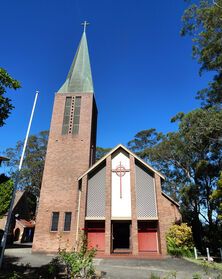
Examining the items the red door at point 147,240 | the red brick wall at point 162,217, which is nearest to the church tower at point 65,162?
the red door at point 147,240

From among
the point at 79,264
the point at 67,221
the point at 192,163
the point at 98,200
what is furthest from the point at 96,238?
the point at 192,163

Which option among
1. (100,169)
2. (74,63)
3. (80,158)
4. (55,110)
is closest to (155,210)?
(100,169)

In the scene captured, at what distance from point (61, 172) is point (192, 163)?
19284 mm

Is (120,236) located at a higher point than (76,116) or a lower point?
lower

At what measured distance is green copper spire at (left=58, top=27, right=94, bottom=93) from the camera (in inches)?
993

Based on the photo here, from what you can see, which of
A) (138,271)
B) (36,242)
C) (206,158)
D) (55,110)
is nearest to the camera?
(138,271)

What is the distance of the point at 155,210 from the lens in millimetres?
18438

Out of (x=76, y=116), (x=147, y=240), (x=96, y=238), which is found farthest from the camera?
(x=76, y=116)

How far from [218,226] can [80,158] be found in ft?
71.0

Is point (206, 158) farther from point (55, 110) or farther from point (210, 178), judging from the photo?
point (55, 110)

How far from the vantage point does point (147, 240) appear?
1847 cm

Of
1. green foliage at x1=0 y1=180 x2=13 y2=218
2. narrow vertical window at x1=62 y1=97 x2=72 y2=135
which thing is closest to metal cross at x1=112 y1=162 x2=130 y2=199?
narrow vertical window at x1=62 y1=97 x2=72 y2=135

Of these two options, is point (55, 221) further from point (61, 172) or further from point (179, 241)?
point (179, 241)

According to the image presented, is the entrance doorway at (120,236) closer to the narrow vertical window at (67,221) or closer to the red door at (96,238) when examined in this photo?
the red door at (96,238)
